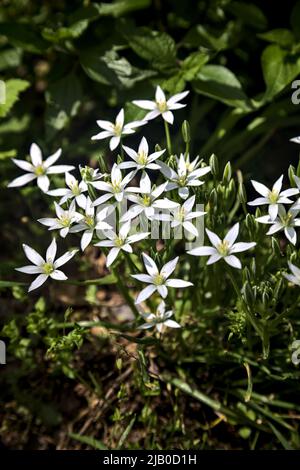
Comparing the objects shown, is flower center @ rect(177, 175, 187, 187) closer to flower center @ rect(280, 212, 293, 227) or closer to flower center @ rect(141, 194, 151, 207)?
flower center @ rect(141, 194, 151, 207)

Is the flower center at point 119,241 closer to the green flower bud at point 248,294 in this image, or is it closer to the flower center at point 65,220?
the flower center at point 65,220

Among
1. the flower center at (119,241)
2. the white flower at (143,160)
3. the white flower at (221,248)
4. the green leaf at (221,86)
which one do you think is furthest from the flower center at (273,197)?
the green leaf at (221,86)

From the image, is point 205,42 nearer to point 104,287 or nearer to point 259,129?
point 259,129

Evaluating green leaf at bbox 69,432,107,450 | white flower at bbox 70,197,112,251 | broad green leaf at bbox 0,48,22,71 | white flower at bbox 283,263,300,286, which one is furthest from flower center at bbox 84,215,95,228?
broad green leaf at bbox 0,48,22,71

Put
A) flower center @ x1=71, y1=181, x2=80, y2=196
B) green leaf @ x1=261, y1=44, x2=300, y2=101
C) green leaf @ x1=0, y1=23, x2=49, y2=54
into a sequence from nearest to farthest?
flower center @ x1=71, y1=181, x2=80, y2=196, green leaf @ x1=261, y1=44, x2=300, y2=101, green leaf @ x1=0, y1=23, x2=49, y2=54

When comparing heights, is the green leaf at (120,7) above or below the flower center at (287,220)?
above

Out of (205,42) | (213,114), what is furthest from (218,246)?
(213,114)

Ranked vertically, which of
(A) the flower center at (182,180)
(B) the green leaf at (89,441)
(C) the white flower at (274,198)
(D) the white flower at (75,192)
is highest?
(A) the flower center at (182,180)
